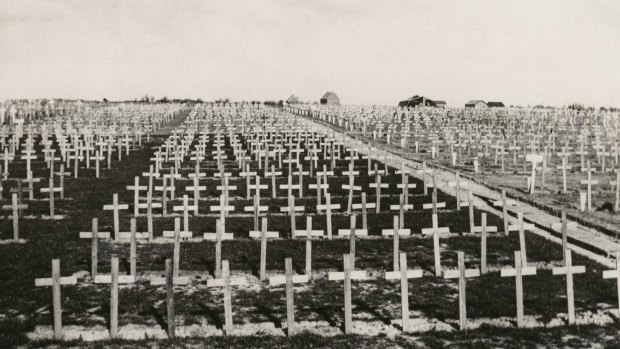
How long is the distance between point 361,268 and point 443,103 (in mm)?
104605

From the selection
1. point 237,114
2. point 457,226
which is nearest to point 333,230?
point 457,226

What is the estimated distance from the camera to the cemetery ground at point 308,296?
8.20 meters

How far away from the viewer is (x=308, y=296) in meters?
10.1

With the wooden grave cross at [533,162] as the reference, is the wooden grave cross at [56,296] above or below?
below

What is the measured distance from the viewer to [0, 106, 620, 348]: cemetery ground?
8.20m

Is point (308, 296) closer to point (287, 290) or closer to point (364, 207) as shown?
point (287, 290)

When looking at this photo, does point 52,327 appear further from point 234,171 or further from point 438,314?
point 234,171

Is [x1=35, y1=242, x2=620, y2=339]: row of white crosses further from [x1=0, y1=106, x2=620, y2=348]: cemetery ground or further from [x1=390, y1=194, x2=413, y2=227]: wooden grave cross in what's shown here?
[x1=390, y1=194, x2=413, y2=227]: wooden grave cross

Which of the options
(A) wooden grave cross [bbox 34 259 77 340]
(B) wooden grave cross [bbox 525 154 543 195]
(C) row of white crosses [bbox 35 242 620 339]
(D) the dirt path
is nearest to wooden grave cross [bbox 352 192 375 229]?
(D) the dirt path

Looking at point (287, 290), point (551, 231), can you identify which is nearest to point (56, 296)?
point (287, 290)

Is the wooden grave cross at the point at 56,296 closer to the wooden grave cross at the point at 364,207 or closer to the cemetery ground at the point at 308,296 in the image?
the cemetery ground at the point at 308,296

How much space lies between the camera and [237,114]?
66.6 metres

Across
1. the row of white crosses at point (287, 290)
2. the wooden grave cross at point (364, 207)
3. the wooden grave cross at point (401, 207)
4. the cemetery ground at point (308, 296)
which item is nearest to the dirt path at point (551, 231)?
the cemetery ground at point (308, 296)

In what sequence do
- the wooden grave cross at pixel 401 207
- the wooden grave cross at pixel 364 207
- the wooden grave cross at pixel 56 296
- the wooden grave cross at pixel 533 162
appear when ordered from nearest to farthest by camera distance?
1. the wooden grave cross at pixel 56 296
2. the wooden grave cross at pixel 364 207
3. the wooden grave cross at pixel 401 207
4. the wooden grave cross at pixel 533 162
